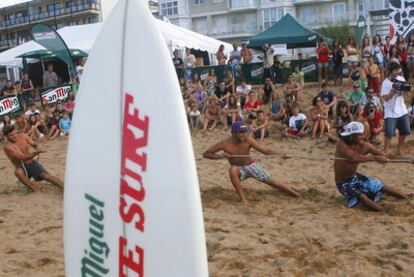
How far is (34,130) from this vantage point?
12625 mm

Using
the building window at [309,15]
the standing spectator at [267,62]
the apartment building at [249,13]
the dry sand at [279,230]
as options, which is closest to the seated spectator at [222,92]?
the standing spectator at [267,62]

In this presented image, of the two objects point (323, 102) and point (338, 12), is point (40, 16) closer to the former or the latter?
point (338, 12)

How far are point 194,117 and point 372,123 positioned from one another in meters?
4.62

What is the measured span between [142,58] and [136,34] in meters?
0.17

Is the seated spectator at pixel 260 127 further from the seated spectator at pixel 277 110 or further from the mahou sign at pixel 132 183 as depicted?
the mahou sign at pixel 132 183

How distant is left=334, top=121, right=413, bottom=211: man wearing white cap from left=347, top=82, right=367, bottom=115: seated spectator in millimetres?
4009

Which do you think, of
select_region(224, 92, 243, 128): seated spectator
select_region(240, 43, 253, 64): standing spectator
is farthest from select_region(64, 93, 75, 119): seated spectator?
select_region(240, 43, 253, 64): standing spectator

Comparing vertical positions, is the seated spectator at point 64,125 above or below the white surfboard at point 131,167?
below

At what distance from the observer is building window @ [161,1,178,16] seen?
5084 cm

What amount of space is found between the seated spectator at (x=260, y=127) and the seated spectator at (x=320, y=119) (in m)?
1.05

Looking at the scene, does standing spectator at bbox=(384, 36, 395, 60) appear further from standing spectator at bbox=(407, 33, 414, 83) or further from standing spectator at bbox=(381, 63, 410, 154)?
standing spectator at bbox=(381, 63, 410, 154)

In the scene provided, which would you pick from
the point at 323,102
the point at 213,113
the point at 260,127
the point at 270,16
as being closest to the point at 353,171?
the point at 260,127

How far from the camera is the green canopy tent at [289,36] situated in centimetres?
1555

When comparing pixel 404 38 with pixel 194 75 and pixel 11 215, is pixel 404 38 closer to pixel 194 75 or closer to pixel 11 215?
pixel 194 75
